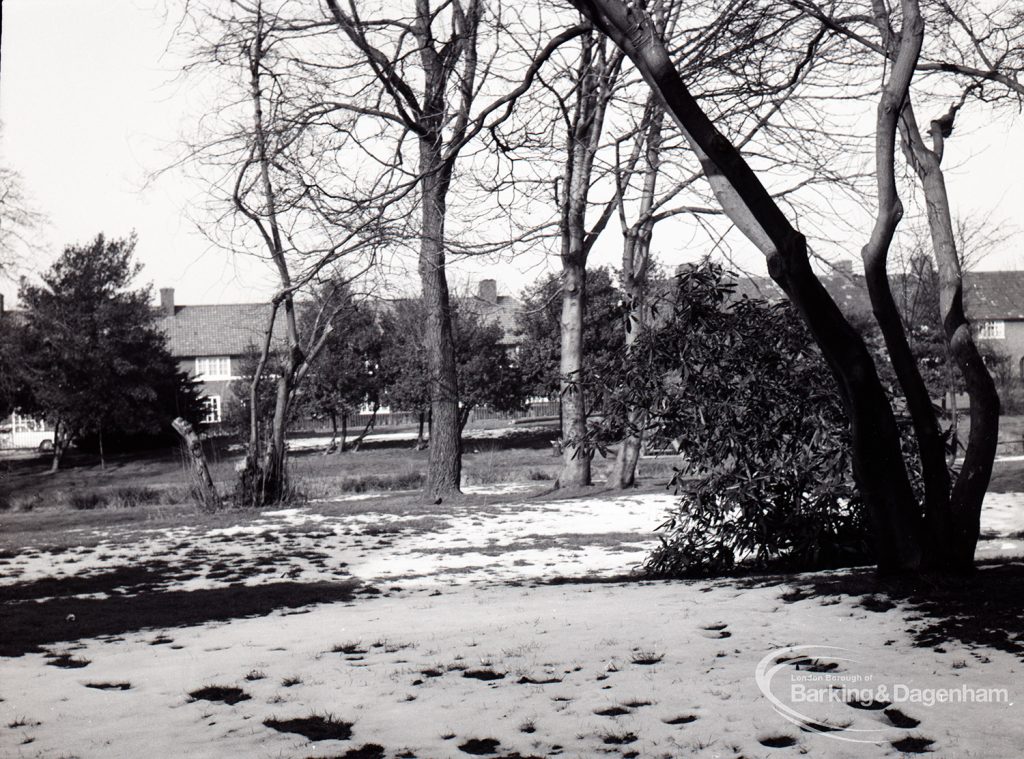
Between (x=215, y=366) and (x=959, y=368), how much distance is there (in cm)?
6151

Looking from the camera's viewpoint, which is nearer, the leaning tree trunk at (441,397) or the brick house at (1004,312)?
the leaning tree trunk at (441,397)

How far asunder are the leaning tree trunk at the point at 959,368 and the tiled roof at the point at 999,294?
61278mm

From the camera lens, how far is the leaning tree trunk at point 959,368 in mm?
6422

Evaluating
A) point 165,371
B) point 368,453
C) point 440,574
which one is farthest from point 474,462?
point 440,574

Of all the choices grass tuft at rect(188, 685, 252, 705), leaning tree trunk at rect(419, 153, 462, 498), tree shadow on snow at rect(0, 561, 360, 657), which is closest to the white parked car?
leaning tree trunk at rect(419, 153, 462, 498)

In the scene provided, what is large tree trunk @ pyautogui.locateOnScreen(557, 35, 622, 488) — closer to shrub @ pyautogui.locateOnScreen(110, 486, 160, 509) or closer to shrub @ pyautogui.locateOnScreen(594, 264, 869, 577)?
shrub @ pyautogui.locateOnScreen(594, 264, 869, 577)

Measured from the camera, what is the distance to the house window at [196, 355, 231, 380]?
2525 inches

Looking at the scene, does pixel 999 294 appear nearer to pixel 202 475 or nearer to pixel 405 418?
pixel 405 418

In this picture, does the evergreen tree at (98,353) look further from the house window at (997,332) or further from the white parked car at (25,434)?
the house window at (997,332)

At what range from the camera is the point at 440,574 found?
31.3 ft

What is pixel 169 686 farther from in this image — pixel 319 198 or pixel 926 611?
pixel 319 198

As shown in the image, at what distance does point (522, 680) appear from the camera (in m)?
4.60

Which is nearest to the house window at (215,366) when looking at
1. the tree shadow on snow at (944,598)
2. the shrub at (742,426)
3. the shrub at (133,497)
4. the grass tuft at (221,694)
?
the shrub at (133,497)

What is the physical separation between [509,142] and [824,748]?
7.54 meters
